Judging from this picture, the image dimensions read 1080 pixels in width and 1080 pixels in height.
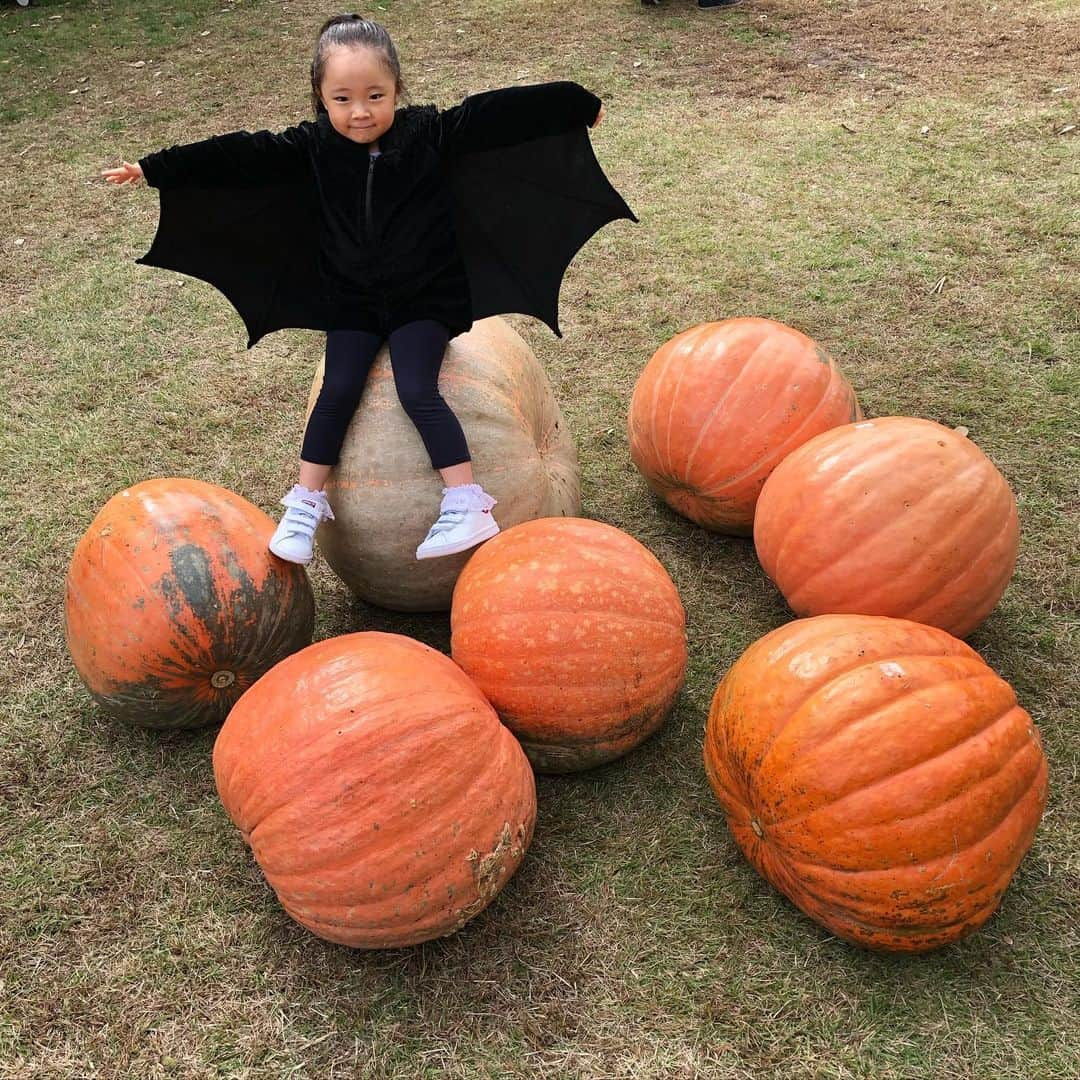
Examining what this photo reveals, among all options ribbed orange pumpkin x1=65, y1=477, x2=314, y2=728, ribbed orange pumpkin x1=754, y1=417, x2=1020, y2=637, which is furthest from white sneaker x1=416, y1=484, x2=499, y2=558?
ribbed orange pumpkin x1=754, y1=417, x2=1020, y2=637

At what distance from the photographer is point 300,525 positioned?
2934 mm

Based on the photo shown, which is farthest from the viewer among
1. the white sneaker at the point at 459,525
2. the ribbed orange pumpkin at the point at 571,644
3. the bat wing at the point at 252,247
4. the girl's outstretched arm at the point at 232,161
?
the bat wing at the point at 252,247

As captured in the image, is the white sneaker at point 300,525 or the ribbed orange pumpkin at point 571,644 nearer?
the ribbed orange pumpkin at point 571,644

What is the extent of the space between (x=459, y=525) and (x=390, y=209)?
1.08 metres

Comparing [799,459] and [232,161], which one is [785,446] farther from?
[232,161]

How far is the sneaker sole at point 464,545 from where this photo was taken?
292 centimetres

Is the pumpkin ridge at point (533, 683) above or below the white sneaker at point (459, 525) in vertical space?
below

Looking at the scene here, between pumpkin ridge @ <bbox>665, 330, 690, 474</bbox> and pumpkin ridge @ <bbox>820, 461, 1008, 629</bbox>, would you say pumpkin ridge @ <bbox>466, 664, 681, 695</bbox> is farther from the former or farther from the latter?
pumpkin ridge @ <bbox>665, 330, 690, 474</bbox>

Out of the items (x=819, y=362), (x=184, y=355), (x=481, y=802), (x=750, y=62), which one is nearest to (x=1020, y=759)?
(x=481, y=802)

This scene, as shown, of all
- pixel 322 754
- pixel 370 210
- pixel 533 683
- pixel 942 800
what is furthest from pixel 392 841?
pixel 370 210

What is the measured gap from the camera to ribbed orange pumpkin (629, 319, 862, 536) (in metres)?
3.32

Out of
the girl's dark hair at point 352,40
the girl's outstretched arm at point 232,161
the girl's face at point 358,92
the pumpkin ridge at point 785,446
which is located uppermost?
the girl's dark hair at point 352,40

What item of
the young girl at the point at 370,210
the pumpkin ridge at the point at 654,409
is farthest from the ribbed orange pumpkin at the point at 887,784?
the pumpkin ridge at the point at 654,409

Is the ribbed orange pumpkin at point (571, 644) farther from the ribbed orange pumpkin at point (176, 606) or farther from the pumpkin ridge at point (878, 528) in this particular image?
the ribbed orange pumpkin at point (176, 606)
